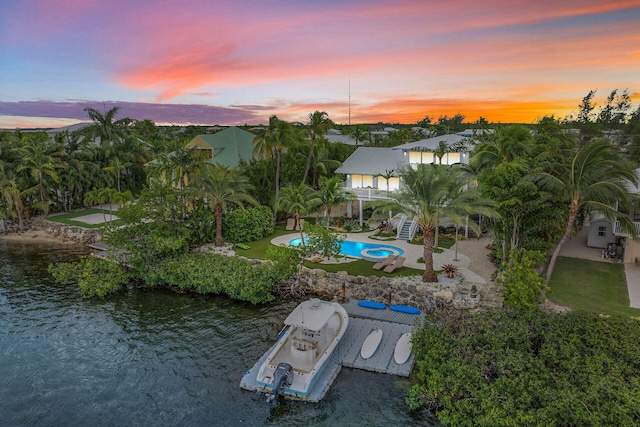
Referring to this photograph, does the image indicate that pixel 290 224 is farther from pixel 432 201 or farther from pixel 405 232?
pixel 432 201

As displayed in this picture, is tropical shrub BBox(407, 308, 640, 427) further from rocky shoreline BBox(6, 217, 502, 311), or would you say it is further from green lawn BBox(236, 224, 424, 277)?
green lawn BBox(236, 224, 424, 277)

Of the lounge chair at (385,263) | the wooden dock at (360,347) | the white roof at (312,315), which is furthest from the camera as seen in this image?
the lounge chair at (385,263)

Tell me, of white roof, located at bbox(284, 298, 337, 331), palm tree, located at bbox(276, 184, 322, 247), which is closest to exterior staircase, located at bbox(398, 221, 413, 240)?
palm tree, located at bbox(276, 184, 322, 247)

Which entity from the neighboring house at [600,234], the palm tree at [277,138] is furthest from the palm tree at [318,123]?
the neighboring house at [600,234]

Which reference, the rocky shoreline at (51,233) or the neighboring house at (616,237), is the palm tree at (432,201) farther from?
the rocky shoreline at (51,233)

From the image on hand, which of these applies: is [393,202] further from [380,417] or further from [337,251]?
[380,417]

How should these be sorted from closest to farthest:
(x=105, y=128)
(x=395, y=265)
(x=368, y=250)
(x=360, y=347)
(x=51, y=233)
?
(x=360, y=347) < (x=395, y=265) < (x=368, y=250) < (x=51, y=233) < (x=105, y=128)

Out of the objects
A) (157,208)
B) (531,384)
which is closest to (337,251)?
(157,208)

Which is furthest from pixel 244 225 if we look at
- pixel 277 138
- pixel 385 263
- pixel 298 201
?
pixel 385 263
